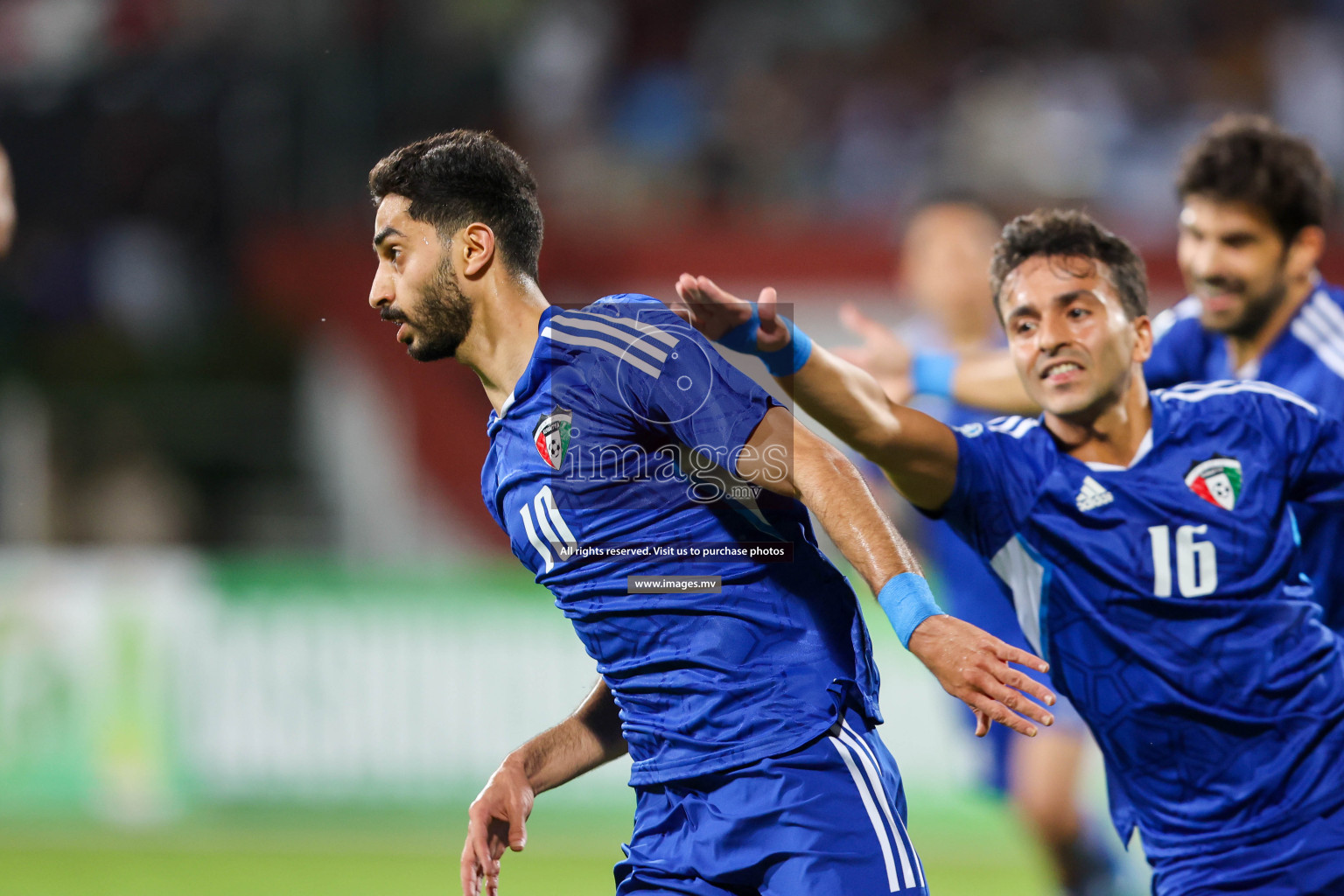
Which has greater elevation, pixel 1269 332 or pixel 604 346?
pixel 1269 332

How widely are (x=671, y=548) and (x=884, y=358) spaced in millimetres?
1694

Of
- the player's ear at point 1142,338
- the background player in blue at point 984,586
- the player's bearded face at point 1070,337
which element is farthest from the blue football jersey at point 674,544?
the background player in blue at point 984,586

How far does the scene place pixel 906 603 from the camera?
2711mm

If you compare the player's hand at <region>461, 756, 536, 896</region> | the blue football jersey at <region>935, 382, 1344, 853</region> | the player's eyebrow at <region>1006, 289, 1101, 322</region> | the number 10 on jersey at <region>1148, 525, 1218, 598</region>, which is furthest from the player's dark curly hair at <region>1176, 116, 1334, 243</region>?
the player's hand at <region>461, 756, 536, 896</region>

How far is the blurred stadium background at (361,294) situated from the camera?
8820 millimetres

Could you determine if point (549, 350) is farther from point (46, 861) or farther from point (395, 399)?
point (395, 399)

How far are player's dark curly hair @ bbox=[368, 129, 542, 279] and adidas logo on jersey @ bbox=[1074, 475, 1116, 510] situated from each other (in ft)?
4.73

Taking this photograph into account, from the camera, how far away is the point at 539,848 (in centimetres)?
856

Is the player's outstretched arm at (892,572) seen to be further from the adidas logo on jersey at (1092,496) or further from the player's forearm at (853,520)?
the adidas logo on jersey at (1092,496)

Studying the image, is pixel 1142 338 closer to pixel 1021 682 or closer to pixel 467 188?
pixel 1021 682

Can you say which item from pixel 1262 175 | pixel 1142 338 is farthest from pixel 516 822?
pixel 1262 175

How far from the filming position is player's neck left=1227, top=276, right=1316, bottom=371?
462 centimetres

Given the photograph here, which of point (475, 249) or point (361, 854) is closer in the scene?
point (475, 249)

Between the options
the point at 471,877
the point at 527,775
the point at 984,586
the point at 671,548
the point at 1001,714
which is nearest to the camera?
the point at 1001,714
